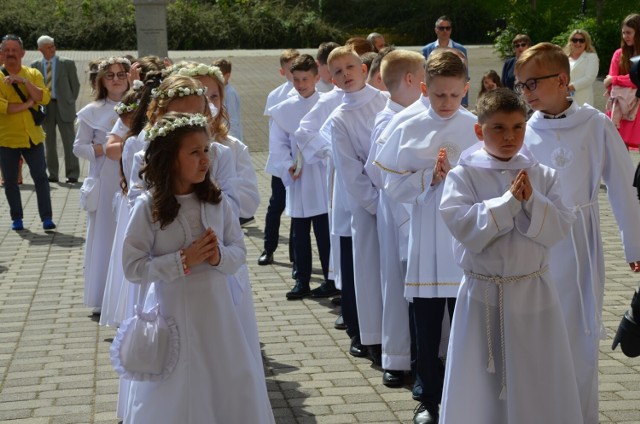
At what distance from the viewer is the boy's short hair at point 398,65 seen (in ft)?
21.6

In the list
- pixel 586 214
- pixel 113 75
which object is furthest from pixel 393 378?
pixel 113 75

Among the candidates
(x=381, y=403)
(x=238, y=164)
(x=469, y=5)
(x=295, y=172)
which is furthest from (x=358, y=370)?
(x=469, y=5)

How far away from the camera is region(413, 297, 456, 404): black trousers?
5.80 m

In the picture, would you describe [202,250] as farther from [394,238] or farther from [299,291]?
[299,291]

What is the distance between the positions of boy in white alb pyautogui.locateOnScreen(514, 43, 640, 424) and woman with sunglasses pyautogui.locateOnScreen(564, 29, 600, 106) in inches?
356

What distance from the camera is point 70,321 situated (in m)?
8.46

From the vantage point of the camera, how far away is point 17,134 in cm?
1297

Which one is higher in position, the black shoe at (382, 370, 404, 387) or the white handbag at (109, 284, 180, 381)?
the white handbag at (109, 284, 180, 381)

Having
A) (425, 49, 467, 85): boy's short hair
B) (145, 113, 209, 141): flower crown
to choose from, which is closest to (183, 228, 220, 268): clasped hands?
(145, 113, 209, 141): flower crown

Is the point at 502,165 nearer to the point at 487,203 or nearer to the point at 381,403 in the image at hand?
the point at 487,203

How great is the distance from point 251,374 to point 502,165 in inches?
58.4

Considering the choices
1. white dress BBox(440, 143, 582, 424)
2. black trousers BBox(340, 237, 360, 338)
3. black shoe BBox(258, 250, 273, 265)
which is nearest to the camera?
white dress BBox(440, 143, 582, 424)

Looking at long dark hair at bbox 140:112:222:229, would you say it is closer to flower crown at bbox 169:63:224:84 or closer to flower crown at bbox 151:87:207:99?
flower crown at bbox 151:87:207:99

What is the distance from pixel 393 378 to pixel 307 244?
2734mm
